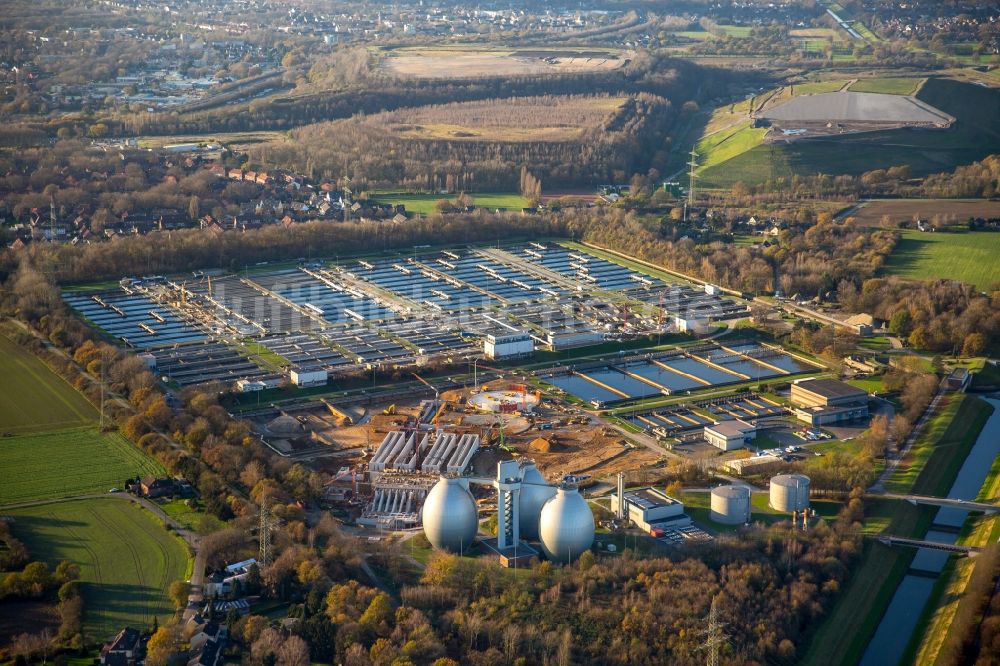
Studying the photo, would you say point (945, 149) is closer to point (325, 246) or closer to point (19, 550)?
point (325, 246)

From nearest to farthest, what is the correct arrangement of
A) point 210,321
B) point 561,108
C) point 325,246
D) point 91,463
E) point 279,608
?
point 279,608 → point 91,463 → point 210,321 → point 325,246 → point 561,108

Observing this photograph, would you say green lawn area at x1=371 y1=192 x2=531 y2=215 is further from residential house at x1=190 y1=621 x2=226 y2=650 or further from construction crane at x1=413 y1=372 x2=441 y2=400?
residential house at x1=190 y1=621 x2=226 y2=650

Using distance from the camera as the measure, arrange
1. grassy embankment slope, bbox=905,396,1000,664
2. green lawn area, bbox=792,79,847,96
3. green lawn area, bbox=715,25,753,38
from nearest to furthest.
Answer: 1. grassy embankment slope, bbox=905,396,1000,664
2. green lawn area, bbox=792,79,847,96
3. green lawn area, bbox=715,25,753,38

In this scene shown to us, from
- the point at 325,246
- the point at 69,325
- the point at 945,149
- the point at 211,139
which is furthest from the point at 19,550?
the point at 945,149

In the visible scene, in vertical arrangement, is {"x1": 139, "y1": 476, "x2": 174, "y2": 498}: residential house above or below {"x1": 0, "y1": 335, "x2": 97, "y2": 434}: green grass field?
above

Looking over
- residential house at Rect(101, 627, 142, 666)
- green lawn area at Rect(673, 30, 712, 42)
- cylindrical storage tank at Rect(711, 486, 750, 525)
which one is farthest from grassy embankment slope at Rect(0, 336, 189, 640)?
green lawn area at Rect(673, 30, 712, 42)

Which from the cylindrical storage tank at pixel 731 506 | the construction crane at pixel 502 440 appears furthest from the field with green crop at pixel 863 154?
the cylindrical storage tank at pixel 731 506

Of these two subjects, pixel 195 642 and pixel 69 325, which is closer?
pixel 195 642
